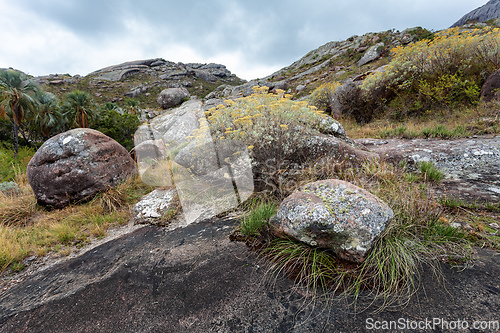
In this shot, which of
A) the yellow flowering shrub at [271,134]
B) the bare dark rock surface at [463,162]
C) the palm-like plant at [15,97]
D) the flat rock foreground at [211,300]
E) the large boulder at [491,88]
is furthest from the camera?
the palm-like plant at [15,97]

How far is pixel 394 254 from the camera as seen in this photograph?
72.4 inches

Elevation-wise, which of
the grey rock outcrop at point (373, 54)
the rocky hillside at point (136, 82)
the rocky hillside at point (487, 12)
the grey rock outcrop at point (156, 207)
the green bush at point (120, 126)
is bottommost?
the grey rock outcrop at point (156, 207)

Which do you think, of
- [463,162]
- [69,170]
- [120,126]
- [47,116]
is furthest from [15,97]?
[463,162]

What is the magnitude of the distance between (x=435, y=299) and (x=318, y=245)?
0.92 m

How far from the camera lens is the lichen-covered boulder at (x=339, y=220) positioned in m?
1.84

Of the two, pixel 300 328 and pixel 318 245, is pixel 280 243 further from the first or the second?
pixel 300 328

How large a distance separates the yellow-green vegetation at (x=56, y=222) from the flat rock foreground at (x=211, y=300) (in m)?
0.99

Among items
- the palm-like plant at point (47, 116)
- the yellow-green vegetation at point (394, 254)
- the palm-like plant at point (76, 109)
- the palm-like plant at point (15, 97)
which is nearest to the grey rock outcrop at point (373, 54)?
the yellow-green vegetation at point (394, 254)

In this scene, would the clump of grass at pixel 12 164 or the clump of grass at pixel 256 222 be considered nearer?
the clump of grass at pixel 256 222

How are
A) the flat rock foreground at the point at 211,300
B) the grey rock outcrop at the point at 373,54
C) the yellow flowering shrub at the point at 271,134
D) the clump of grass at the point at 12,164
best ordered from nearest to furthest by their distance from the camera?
the flat rock foreground at the point at 211,300
the yellow flowering shrub at the point at 271,134
the clump of grass at the point at 12,164
the grey rock outcrop at the point at 373,54

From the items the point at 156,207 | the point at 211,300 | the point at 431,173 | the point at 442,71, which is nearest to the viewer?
the point at 211,300

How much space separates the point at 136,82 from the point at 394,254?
67.5m

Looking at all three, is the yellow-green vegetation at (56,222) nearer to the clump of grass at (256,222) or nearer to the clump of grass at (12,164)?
the clump of grass at (256,222)

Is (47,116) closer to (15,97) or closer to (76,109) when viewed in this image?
(76,109)
